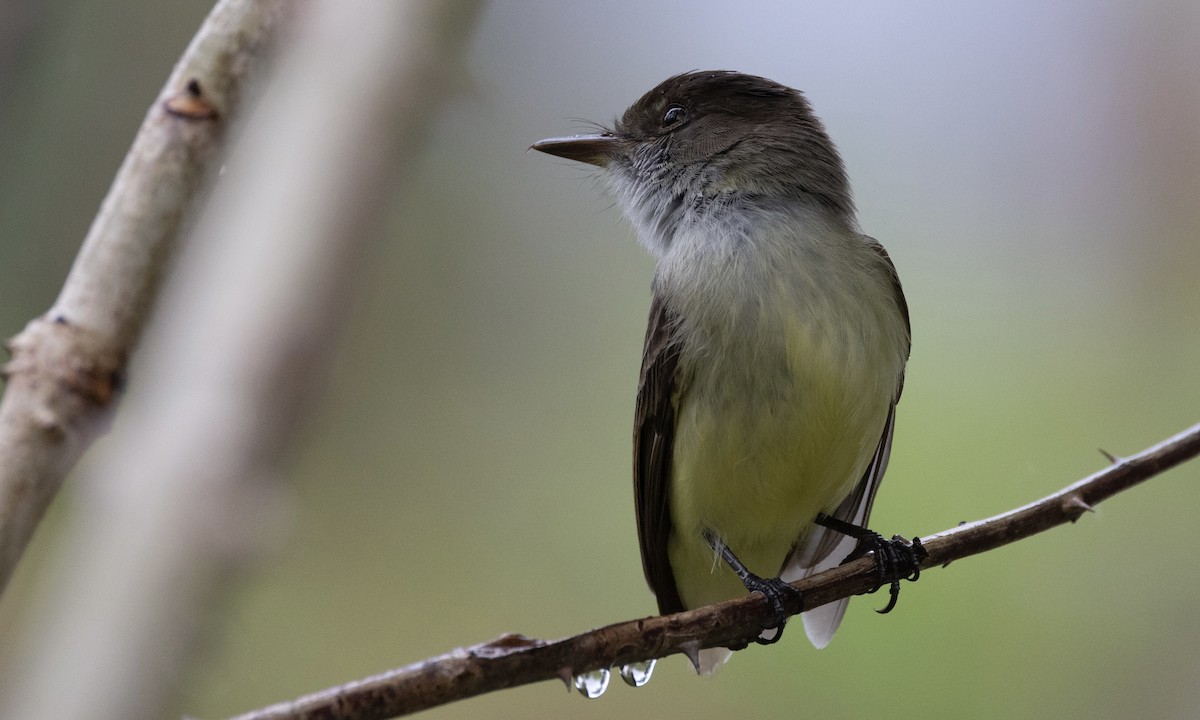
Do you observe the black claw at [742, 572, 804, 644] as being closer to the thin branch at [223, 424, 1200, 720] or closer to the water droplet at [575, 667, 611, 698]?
the thin branch at [223, 424, 1200, 720]

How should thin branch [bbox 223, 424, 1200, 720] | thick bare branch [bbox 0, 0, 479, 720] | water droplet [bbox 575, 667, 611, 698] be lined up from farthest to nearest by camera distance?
water droplet [bbox 575, 667, 611, 698] → thin branch [bbox 223, 424, 1200, 720] → thick bare branch [bbox 0, 0, 479, 720]

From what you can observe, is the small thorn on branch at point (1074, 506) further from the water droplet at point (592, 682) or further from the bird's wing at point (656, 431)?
the bird's wing at point (656, 431)

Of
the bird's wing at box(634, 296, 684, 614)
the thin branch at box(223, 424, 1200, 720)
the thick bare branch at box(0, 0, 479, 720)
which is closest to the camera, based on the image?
the thick bare branch at box(0, 0, 479, 720)

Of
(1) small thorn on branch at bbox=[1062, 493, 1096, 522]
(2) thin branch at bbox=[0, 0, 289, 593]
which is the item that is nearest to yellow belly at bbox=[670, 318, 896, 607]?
(1) small thorn on branch at bbox=[1062, 493, 1096, 522]

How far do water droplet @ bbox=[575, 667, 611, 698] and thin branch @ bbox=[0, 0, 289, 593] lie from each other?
0.97 metres

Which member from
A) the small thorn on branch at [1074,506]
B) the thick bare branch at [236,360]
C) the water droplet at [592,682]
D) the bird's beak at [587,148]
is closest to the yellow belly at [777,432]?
the small thorn on branch at [1074,506]

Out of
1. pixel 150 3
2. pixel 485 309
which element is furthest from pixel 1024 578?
pixel 150 3

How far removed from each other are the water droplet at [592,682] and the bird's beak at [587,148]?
178 cm

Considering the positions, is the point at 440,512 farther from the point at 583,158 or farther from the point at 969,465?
the point at 969,465

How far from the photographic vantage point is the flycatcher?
241 cm

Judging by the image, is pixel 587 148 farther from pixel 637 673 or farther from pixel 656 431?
pixel 637 673

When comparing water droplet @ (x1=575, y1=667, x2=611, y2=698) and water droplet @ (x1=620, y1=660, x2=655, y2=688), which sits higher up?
water droplet @ (x1=575, y1=667, x2=611, y2=698)

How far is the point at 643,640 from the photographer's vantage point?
1.65 meters

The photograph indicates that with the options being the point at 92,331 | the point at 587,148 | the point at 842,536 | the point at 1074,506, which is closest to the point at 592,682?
the point at 1074,506
